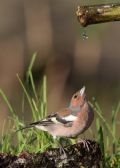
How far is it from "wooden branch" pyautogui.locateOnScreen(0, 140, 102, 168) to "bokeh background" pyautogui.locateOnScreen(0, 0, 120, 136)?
21.5 feet

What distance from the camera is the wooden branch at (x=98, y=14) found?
6.73 metres

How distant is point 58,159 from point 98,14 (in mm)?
1037

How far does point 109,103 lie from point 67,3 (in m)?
1.73

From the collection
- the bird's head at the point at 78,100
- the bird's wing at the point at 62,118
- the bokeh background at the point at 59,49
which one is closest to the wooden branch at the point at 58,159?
the bird's wing at the point at 62,118

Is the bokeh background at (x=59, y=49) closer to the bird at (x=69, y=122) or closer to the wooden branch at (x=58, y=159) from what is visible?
the bird at (x=69, y=122)

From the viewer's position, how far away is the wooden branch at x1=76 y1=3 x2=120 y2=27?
6.73 m

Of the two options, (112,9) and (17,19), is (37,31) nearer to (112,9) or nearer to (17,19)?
(17,19)

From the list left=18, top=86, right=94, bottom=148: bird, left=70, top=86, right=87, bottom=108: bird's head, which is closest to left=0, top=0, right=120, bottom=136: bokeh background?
left=70, top=86, right=87, bottom=108: bird's head

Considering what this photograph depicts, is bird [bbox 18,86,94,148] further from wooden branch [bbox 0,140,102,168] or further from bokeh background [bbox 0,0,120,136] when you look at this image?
bokeh background [bbox 0,0,120,136]

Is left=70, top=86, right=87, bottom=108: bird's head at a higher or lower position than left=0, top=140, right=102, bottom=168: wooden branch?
higher

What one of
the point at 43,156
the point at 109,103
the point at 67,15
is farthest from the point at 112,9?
the point at 67,15

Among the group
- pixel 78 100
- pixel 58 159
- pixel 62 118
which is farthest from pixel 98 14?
pixel 78 100

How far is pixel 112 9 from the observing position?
6.76m

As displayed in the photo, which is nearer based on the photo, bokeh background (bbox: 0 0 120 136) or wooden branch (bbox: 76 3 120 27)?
wooden branch (bbox: 76 3 120 27)
